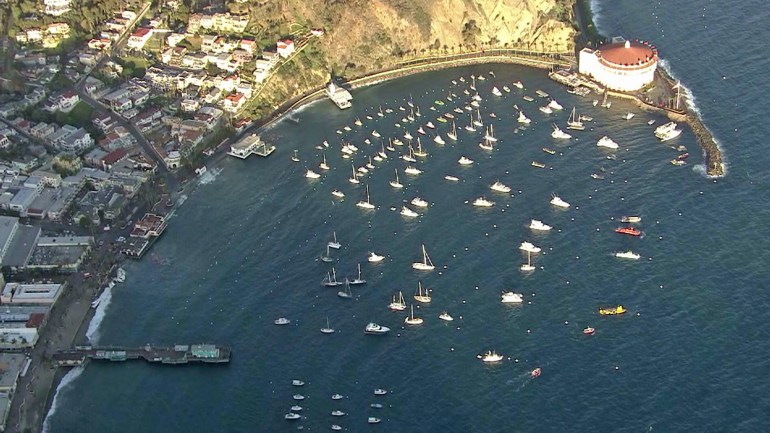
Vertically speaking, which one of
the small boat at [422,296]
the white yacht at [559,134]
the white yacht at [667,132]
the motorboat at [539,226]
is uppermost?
the white yacht at [559,134]

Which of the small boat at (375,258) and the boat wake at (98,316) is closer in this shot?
the boat wake at (98,316)

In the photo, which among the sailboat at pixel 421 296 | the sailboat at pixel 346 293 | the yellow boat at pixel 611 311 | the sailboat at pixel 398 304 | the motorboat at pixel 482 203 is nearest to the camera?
the yellow boat at pixel 611 311

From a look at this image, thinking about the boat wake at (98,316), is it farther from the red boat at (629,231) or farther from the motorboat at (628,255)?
the red boat at (629,231)

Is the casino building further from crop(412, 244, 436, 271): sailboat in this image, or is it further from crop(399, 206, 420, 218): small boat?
crop(412, 244, 436, 271): sailboat

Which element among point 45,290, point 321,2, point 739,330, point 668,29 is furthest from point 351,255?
point 668,29

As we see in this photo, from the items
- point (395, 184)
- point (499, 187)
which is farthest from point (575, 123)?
point (395, 184)

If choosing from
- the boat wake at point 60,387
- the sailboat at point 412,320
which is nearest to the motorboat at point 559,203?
the sailboat at point 412,320

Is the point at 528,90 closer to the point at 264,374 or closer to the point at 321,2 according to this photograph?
the point at 321,2
